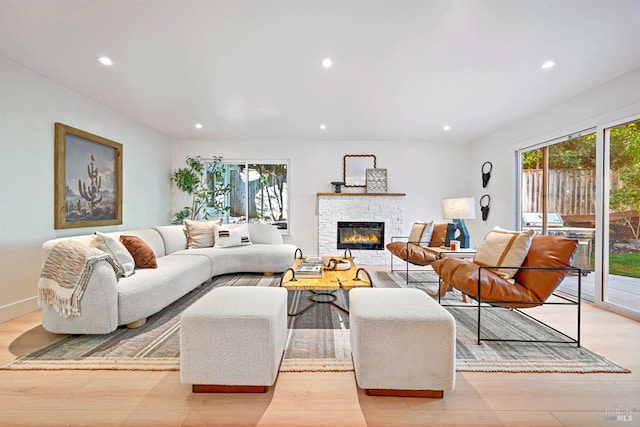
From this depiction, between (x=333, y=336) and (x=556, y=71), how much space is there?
331 cm

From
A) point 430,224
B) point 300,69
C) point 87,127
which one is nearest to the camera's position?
point 300,69

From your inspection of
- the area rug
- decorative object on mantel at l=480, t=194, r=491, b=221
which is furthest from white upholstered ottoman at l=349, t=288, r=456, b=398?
decorative object on mantel at l=480, t=194, r=491, b=221

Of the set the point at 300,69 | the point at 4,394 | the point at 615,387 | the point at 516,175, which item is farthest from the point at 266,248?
the point at 516,175

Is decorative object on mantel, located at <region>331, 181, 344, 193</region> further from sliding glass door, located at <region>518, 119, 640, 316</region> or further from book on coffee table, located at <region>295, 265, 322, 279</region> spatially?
sliding glass door, located at <region>518, 119, 640, 316</region>

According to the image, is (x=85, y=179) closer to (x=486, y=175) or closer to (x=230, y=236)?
(x=230, y=236)

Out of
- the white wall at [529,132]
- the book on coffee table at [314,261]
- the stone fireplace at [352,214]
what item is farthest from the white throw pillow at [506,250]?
the stone fireplace at [352,214]

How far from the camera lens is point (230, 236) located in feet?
14.6

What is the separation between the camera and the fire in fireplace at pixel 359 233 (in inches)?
221

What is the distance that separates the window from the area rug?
3187 mm

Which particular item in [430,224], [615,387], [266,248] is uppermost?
[430,224]

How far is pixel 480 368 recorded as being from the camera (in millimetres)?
1862

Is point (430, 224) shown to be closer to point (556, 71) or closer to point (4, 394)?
point (556, 71)

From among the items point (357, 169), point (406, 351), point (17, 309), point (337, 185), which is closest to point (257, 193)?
point (337, 185)

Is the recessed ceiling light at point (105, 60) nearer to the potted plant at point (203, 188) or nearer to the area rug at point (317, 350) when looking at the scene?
the area rug at point (317, 350)
